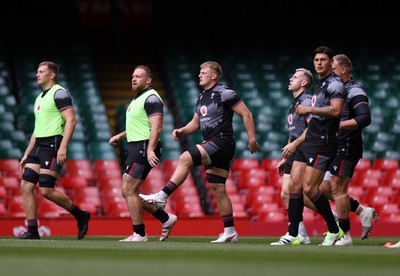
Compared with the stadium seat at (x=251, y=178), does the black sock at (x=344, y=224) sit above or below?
below

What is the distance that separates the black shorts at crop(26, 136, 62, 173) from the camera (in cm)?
1241

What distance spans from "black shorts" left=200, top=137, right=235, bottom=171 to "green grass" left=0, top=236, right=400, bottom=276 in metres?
1.79

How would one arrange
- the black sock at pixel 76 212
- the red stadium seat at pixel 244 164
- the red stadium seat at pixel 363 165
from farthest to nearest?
Result: the red stadium seat at pixel 363 165
the red stadium seat at pixel 244 164
the black sock at pixel 76 212

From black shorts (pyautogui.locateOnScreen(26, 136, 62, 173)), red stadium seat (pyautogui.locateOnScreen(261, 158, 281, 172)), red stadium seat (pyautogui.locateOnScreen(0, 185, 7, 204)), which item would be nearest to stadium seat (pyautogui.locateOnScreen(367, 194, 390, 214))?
red stadium seat (pyautogui.locateOnScreen(261, 158, 281, 172))

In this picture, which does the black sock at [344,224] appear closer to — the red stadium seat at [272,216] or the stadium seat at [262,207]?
the red stadium seat at [272,216]

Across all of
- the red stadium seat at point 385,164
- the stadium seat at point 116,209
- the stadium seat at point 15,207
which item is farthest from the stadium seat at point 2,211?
the red stadium seat at point 385,164

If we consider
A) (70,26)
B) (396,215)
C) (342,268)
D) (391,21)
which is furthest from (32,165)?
(391,21)

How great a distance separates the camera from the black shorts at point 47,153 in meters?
12.4

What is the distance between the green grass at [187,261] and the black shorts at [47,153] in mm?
2182

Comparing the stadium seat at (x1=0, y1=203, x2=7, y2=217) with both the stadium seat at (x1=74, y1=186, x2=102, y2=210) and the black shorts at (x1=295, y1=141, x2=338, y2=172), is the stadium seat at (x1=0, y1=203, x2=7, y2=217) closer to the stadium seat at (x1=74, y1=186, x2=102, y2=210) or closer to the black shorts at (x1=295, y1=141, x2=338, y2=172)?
the stadium seat at (x1=74, y1=186, x2=102, y2=210)

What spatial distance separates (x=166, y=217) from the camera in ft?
39.8

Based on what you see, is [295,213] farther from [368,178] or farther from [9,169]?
[368,178]

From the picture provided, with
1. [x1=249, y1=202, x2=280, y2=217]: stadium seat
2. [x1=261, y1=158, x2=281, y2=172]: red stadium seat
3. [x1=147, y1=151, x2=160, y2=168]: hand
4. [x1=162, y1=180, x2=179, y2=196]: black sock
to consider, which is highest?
[x1=261, y1=158, x2=281, y2=172]: red stadium seat

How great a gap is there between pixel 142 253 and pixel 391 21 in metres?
18.8
